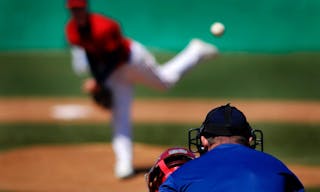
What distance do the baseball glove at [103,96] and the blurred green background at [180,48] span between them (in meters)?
2.29

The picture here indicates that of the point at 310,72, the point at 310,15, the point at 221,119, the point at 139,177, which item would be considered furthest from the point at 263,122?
the point at 221,119

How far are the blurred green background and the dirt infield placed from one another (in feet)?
1.24

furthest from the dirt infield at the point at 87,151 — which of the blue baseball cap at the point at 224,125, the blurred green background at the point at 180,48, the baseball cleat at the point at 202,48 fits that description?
the blue baseball cap at the point at 224,125

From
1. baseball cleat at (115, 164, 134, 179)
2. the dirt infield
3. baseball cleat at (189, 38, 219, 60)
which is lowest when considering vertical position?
the dirt infield

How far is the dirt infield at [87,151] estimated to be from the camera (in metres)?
Answer: 7.68

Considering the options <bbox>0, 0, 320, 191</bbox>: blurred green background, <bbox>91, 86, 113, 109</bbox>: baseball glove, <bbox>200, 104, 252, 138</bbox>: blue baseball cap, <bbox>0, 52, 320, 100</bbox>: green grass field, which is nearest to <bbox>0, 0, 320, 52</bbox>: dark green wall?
<bbox>0, 0, 320, 191</bbox>: blurred green background

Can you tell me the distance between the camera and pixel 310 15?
1172cm

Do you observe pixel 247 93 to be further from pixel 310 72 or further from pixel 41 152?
pixel 41 152

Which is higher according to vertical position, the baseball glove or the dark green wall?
the dark green wall

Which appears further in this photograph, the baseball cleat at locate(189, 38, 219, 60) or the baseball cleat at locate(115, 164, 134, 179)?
the baseball cleat at locate(189, 38, 219, 60)

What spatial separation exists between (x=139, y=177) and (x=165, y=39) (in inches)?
183

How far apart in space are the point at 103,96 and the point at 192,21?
455cm

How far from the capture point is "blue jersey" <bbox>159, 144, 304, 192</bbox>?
2500 millimetres

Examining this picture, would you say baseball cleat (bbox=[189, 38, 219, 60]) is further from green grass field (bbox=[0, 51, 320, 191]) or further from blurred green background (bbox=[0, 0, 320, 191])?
green grass field (bbox=[0, 51, 320, 191])
